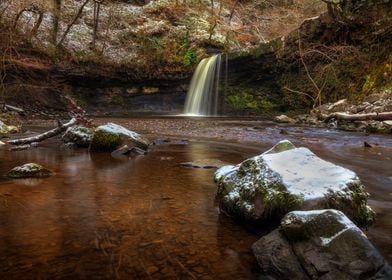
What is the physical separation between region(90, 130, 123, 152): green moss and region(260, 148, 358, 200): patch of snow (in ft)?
14.0

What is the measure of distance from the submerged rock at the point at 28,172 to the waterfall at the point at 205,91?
14.8 m

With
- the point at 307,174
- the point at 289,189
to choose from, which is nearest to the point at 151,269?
the point at 289,189

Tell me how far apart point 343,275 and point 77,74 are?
18.4 m

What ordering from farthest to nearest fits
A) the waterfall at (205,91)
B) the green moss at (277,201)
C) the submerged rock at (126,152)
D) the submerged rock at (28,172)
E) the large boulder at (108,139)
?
1. the waterfall at (205,91)
2. the large boulder at (108,139)
3. the submerged rock at (126,152)
4. the submerged rock at (28,172)
5. the green moss at (277,201)

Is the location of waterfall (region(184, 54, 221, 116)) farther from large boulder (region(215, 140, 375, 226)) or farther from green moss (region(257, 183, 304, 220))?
green moss (region(257, 183, 304, 220))

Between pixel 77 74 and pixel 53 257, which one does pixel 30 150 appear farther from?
pixel 77 74

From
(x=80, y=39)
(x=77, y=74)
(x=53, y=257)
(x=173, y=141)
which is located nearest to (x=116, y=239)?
(x=53, y=257)

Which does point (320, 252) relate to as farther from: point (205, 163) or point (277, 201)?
point (205, 163)

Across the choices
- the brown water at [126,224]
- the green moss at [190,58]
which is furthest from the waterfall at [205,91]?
the brown water at [126,224]

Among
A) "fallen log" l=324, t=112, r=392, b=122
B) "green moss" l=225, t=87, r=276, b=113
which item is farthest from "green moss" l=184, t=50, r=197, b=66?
"fallen log" l=324, t=112, r=392, b=122

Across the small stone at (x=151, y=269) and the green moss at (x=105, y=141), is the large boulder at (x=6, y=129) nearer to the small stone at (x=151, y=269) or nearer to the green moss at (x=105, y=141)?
the green moss at (x=105, y=141)

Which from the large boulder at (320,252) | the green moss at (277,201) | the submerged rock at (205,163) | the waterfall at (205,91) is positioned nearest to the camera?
the large boulder at (320,252)

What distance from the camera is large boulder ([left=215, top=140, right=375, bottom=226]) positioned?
11.2ft

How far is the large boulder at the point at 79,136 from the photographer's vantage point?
8.34 metres
